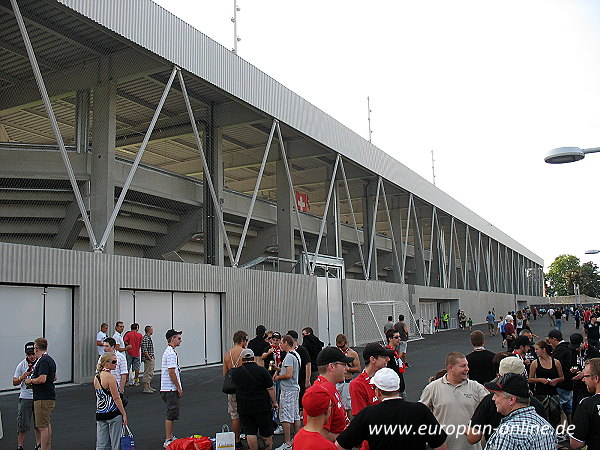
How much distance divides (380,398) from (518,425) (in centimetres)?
91

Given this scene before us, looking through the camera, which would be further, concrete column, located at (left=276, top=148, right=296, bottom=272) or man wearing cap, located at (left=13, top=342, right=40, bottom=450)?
concrete column, located at (left=276, top=148, right=296, bottom=272)

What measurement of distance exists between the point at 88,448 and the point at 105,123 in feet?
39.0

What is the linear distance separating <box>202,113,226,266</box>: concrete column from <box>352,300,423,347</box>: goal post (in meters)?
8.62

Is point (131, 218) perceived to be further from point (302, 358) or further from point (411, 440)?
point (411, 440)

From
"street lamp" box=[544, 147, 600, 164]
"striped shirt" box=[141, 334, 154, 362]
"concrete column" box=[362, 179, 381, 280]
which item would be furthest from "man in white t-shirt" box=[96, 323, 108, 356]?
"concrete column" box=[362, 179, 381, 280]

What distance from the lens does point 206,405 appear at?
11688 millimetres

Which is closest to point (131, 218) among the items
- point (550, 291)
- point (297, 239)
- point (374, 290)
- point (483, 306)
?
point (374, 290)

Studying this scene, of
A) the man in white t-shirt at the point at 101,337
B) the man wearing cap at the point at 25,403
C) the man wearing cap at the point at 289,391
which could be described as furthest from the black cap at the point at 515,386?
the man in white t-shirt at the point at 101,337

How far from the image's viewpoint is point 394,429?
3.72 metres

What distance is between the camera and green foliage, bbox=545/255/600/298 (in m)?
138

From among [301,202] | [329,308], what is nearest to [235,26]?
[301,202]

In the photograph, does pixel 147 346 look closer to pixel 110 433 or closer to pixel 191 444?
pixel 110 433

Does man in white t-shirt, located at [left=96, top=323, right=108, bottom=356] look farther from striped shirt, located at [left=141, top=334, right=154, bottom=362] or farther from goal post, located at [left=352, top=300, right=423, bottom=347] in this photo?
goal post, located at [left=352, top=300, right=423, bottom=347]

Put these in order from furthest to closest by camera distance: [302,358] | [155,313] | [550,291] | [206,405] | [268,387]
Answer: [550,291]
[155,313]
[206,405]
[302,358]
[268,387]
